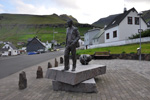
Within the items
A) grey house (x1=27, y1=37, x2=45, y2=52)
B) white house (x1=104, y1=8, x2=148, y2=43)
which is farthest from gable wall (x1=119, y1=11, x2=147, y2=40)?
grey house (x1=27, y1=37, x2=45, y2=52)

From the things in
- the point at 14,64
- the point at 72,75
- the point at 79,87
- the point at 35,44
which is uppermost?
the point at 35,44

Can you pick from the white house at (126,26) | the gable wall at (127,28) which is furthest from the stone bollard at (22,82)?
the gable wall at (127,28)

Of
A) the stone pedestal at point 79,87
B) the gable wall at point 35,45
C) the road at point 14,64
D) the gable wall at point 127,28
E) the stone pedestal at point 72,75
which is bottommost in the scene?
the road at point 14,64

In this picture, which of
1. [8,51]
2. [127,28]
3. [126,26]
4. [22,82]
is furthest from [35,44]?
[22,82]

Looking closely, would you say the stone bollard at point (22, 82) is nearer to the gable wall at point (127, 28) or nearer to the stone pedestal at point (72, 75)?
the stone pedestal at point (72, 75)

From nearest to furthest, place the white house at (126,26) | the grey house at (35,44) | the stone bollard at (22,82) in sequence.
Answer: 1. the stone bollard at (22,82)
2. the white house at (126,26)
3. the grey house at (35,44)

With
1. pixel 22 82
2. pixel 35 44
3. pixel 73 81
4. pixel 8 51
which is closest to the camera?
pixel 73 81

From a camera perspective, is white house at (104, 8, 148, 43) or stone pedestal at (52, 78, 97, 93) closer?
stone pedestal at (52, 78, 97, 93)

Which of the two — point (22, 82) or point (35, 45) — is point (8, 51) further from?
point (22, 82)

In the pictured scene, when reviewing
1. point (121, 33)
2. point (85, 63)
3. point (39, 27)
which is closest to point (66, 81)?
point (85, 63)

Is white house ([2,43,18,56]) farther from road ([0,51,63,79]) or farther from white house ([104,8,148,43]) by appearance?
white house ([104,8,148,43])

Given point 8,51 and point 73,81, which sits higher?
point 8,51

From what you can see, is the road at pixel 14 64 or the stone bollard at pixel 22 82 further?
the road at pixel 14 64

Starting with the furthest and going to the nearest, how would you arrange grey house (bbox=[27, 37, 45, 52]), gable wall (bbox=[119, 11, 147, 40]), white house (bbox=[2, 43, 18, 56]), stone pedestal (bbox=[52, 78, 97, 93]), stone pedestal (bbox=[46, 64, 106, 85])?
grey house (bbox=[27, 37, 45, 52]), white house (bbox=[2, 43, 18, 56]), gable wall (bbox=[119, 11, 147, 40]), stone pedestal (bbox=[52, 78, 97, 93]), stone pedestal (bbox=[46, 64, 106, 85])
